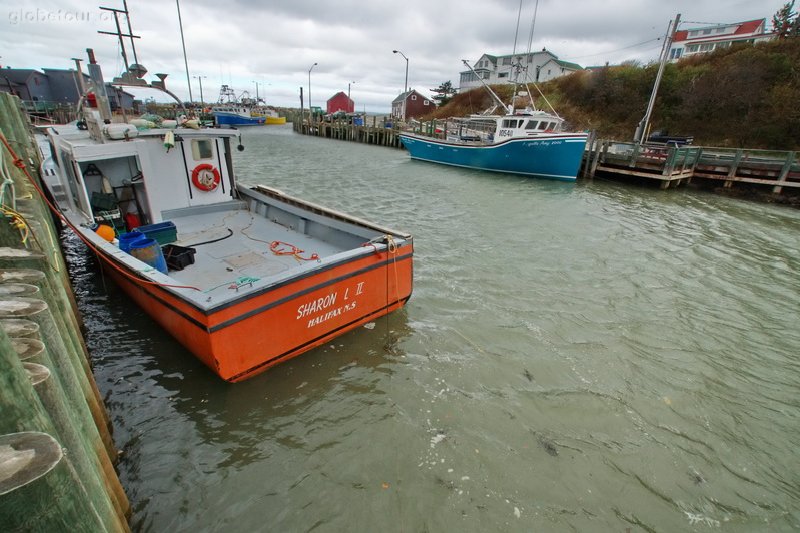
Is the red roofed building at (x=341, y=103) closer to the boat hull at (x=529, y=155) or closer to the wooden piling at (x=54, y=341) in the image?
the boat hull at (x=529, y=155)

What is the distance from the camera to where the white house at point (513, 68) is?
182 feet

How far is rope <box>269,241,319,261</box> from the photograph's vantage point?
6.41 meters

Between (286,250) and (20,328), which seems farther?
(286,250)

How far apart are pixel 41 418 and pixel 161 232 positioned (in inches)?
224

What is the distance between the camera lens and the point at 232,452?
3881mm

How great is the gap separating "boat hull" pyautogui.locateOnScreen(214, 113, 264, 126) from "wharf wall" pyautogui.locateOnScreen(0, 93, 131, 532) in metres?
60.4

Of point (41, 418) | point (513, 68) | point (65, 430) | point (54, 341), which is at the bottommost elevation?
point (65, 430)

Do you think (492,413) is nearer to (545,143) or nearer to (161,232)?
(161,232)

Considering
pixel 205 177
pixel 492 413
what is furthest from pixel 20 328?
pixel 205 177

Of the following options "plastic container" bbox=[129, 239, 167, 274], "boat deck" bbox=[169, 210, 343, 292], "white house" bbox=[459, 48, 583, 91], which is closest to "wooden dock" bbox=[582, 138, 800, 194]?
"boat deck" bbox=[169, 210, 343, 292]

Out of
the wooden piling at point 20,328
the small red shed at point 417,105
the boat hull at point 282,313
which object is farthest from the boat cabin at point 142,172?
the small red shed at point 417,105

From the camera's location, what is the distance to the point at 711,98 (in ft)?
96.2

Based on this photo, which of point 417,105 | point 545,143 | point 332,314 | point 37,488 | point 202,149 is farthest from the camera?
point 417,105

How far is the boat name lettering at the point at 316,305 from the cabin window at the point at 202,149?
5301 millimetres
